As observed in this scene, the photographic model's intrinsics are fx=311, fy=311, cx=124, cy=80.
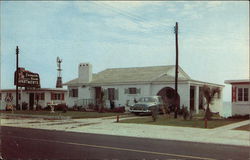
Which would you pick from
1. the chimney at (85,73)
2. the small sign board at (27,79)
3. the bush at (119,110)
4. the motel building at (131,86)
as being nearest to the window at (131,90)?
the motel building at (131,86)

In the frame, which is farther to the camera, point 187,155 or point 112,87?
point 112,87

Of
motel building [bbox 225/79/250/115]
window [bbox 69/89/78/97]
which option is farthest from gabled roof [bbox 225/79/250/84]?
window [bbox 69/89/78/97]

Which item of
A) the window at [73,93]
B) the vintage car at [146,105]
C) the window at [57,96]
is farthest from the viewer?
the window at [57,96]

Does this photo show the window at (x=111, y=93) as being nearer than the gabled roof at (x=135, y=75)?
No

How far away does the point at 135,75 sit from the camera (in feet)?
121

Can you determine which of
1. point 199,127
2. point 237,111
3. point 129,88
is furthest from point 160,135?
point 129,88

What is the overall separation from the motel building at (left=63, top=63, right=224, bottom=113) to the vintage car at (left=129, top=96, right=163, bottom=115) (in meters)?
3.69

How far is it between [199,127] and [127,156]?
1037 centimetres

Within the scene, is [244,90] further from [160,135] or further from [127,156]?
[127,156]

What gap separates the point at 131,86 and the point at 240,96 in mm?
12192

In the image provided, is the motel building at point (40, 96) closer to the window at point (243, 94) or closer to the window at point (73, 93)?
the window at point (73, 93)

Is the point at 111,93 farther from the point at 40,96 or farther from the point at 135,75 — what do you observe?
the point at 40,96

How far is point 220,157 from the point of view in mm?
9336

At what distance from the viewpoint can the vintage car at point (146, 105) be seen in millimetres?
27781
